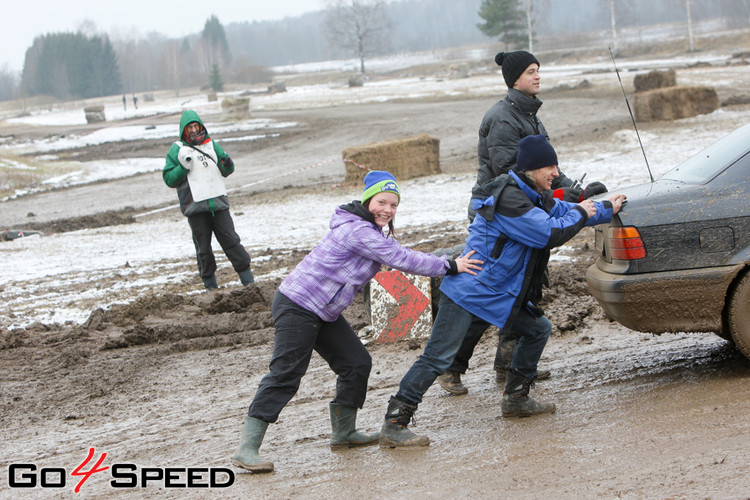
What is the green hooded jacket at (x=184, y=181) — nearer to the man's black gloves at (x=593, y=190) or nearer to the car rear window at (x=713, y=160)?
the man's black gloves at (x=593, y=190)

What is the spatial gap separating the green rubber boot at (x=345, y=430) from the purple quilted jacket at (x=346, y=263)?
608 mm

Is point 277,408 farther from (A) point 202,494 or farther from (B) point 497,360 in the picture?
(B) point 497,360

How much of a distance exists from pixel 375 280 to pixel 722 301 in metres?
2.96

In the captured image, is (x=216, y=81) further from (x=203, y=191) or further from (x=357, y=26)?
(x=203, y=191)

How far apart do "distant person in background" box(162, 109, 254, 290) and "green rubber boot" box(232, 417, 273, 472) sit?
4558 millimetres

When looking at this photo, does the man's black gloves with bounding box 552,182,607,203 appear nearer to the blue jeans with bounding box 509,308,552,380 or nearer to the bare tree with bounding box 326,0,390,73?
the blue jeans with bounding box 509,308,552,380

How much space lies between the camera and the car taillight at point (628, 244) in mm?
4949

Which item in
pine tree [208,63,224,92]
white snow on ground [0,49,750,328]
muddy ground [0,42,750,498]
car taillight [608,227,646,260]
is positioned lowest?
muddy ground [0,42,750,498]

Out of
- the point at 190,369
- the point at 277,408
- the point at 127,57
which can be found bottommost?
the point at 190,369

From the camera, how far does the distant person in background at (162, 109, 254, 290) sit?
8.98 m

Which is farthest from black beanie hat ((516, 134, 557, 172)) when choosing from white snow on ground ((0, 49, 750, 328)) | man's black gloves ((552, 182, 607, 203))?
white snow on ground ((0, 49, 750, 328))

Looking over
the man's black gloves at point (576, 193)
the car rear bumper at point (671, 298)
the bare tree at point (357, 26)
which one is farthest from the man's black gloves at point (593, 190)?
the bare tree at point (357, 26)

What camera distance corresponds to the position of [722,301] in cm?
491

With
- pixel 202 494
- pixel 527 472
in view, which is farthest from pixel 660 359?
pixel 202 494
